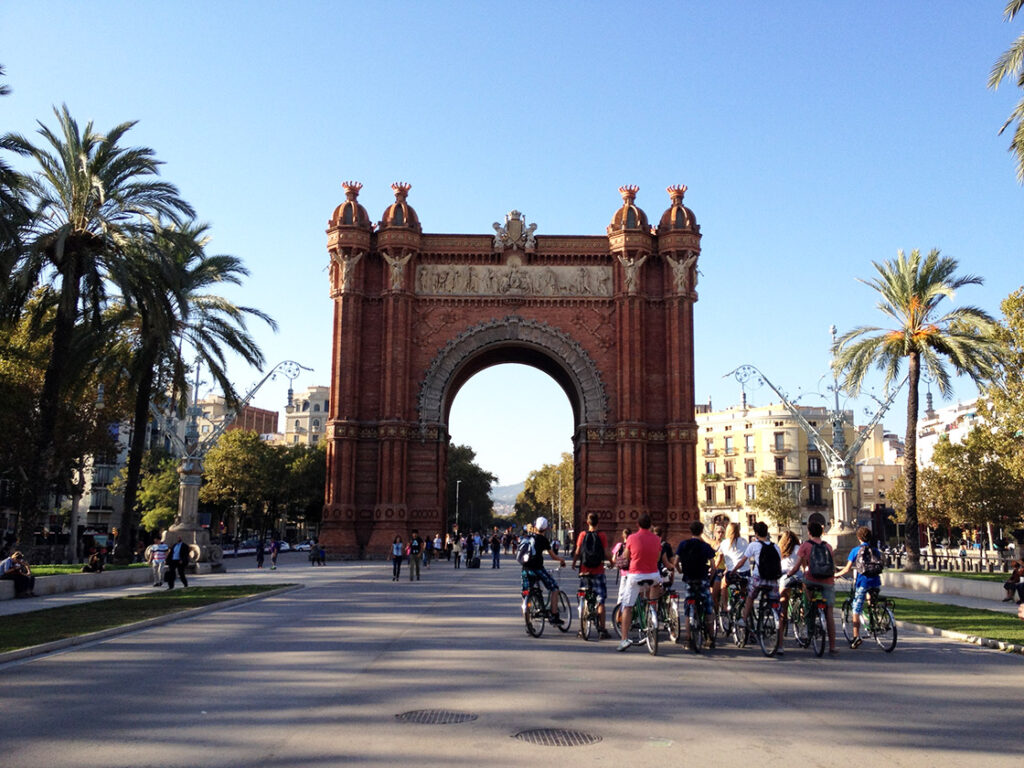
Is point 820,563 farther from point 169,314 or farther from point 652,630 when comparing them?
point 169,314

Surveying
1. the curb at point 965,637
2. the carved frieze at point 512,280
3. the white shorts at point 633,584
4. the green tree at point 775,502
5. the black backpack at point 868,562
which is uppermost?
the carved frieze at point 512,280

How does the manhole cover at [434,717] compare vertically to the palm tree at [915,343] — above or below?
below

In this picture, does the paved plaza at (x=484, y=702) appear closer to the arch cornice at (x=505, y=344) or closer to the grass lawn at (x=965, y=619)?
the grass lawn at (x=965, y=619)

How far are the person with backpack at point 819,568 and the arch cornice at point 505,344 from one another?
29955mm

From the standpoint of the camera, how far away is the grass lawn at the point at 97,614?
42.1 feet

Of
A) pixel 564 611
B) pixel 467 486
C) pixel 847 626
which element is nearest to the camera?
pixel 564 611

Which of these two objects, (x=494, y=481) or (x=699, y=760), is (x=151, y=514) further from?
(x=699, y=760)

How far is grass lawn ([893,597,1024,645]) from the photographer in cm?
1405

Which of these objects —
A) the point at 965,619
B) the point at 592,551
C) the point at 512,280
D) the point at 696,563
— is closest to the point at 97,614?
the point at 592,551

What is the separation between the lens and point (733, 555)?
13484mm

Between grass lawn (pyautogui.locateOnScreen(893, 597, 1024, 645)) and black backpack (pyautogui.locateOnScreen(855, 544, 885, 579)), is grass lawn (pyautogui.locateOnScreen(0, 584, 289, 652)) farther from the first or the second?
grass lawn (pyautogui.locateOnScreen(893, 597, 1024, 645))

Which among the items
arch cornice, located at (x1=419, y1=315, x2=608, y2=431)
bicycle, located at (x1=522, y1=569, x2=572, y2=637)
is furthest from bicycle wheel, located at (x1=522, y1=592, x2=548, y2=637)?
arch cornice, located at (x1=419, y1=315, x2=608, y2=431)

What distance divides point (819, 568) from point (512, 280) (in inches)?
1269

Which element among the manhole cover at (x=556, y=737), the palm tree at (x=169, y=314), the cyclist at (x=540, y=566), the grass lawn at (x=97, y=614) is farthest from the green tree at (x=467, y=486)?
the manhole cover at (x=556, y=737)
